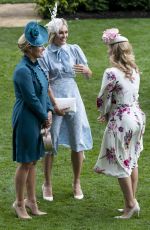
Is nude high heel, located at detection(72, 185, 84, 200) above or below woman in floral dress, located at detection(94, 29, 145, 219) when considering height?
below

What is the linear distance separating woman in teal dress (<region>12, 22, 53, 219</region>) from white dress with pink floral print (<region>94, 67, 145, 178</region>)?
51 cm

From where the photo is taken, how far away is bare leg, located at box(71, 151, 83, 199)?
24.4 feet

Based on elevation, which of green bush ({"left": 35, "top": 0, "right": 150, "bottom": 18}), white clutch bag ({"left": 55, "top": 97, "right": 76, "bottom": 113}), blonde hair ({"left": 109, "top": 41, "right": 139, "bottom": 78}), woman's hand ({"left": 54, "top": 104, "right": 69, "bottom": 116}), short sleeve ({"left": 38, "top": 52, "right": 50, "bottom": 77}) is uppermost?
blonde hair ({"left": 109, "top": 41, "right": 139, "bottom": 78})

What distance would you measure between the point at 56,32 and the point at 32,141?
1.10m

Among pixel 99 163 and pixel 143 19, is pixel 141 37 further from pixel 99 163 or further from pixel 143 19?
pixel 99 163

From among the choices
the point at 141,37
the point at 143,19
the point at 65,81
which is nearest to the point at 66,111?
the point at 65,81

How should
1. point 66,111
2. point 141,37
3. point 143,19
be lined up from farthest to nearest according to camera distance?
point 143,19, point 141,37, point 66,111

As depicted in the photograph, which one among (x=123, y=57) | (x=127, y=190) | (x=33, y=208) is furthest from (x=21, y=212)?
(x=123, y=57)

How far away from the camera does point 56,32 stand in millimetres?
7191

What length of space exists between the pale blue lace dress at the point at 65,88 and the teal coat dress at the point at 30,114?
54 cm

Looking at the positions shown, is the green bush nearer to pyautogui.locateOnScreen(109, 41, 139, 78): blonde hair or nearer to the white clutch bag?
the white clutch bag

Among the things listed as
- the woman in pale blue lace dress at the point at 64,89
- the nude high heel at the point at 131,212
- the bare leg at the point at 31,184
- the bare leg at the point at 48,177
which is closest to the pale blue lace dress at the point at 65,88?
the woman in pale blue lace dress at the point at 64,89

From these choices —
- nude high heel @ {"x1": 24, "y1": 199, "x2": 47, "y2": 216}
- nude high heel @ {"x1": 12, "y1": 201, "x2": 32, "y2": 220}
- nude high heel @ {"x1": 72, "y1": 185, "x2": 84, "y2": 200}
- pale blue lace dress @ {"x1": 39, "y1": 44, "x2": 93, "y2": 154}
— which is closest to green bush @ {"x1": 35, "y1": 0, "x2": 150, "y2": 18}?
pale blue lace dress @ {"x1": 39, "y1": 44, "x2": 93, "y2": 154}

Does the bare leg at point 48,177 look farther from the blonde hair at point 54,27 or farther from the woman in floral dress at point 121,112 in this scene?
the blonde hair at point 54,27
